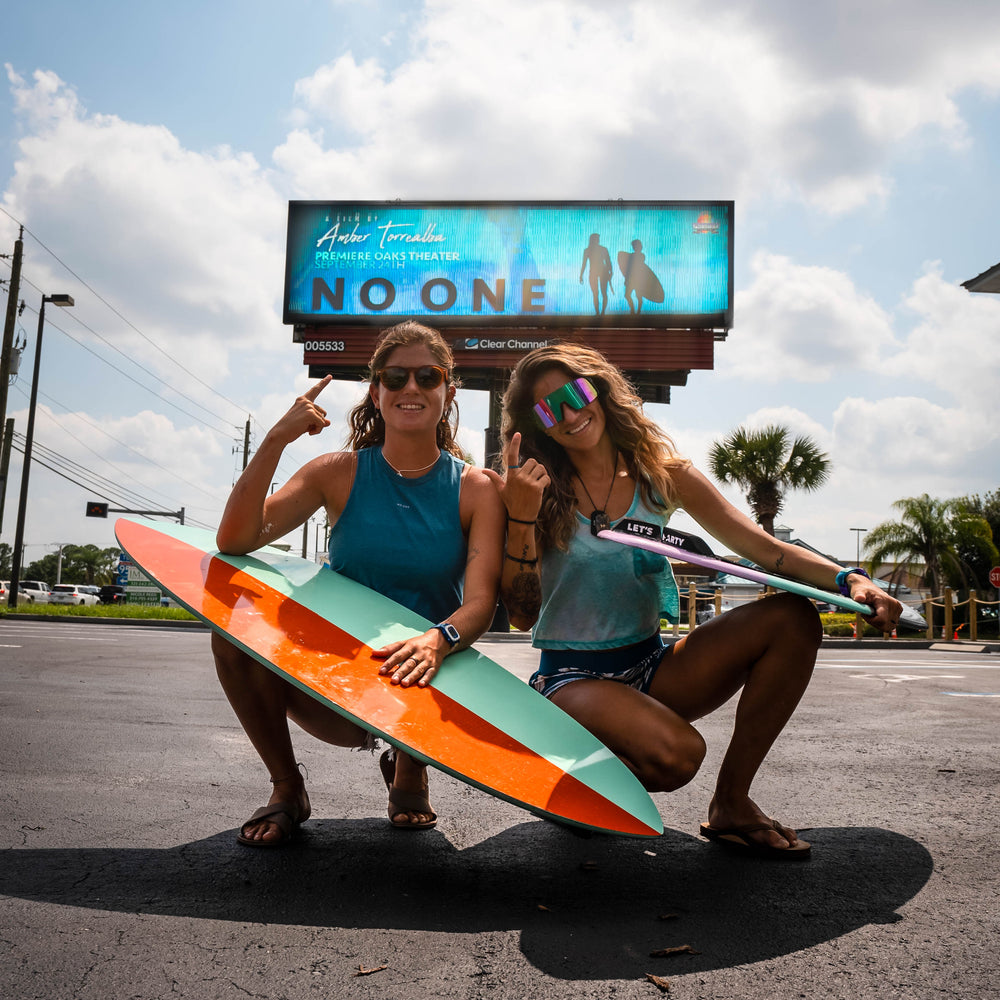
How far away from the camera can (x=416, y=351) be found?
2.69 metres

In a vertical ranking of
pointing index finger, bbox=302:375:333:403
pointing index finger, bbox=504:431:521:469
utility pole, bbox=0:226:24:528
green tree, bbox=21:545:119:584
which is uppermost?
utility pole, bbox=0:226:24:528

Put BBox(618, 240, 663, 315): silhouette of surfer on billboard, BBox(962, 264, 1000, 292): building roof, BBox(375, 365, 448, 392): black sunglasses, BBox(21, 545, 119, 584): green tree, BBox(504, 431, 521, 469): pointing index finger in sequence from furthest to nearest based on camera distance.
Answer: BBox(21, 545, 119, 584): green tree
BBox(618, 240, 663, 315): silhouette of surfer on billboard
BBox(962, 264, 1000, 292): building roof
BBox(375, 365, 448, 392): black sunglasses
BBox(504, 431, 521, 469): pointing index finger

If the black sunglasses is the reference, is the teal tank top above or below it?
below

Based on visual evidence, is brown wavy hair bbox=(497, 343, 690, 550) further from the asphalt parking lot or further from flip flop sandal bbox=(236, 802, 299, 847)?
flip flop sandal bbox=(236, 802, 299, 847)

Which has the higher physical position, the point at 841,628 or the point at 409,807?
the point at 409,807

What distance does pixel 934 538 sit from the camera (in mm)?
36250

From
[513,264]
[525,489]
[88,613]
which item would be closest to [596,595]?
[525,489]

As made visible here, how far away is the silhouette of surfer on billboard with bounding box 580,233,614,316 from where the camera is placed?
18.7 m

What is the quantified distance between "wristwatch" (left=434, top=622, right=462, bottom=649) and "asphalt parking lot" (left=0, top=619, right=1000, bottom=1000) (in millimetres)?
572

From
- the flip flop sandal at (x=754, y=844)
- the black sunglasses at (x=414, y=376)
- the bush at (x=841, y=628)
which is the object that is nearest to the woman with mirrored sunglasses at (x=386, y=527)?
the black sunglasses at (x=414, y=376)

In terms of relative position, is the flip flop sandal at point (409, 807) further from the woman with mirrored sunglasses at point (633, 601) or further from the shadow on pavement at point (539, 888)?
the woman with mirrored sunglasses at point (633, 601)

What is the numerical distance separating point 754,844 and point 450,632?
1009 mm

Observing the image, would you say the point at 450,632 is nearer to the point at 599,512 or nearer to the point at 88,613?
the point at 599,512

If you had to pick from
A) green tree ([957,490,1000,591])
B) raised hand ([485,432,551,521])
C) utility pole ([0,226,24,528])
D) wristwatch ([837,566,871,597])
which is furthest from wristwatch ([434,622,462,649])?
green tree ([957,490,1000,591])
